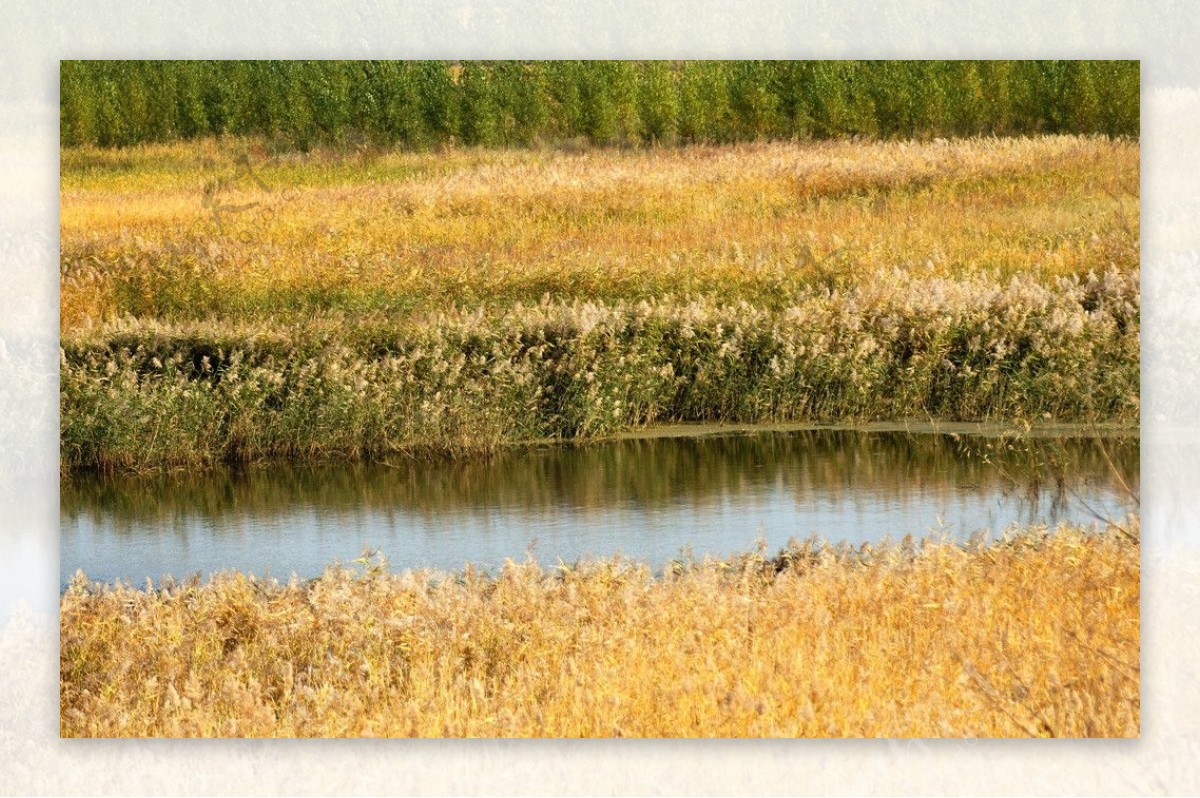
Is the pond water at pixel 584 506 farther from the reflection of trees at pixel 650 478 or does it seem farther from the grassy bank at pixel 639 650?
the grassy bank at pixel 639 650

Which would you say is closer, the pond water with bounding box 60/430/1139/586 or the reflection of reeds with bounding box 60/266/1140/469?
the pond water with bounding box 60/430/1139/586

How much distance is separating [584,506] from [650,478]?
29 centimetres

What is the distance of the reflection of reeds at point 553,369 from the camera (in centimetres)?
657

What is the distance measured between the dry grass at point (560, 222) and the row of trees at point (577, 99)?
85mm

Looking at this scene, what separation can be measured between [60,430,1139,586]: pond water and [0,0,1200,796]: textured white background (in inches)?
9.4

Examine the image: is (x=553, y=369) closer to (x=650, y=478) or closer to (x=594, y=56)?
(x=650, y=478)

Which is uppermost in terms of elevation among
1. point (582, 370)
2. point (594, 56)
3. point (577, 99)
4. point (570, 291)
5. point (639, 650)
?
point (594, 56)

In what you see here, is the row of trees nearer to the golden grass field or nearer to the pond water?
the golden grass field

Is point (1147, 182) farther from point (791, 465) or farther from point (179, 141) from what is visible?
point (179, 141)

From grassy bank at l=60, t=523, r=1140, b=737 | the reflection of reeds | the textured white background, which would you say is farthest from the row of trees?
grassy bank at l=60, t=523, r=1140, b=737

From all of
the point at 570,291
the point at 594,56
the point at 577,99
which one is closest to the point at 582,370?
the point at 570,291

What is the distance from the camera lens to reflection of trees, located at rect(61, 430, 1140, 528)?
6430 mm

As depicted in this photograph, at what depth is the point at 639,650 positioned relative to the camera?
6.06 metres

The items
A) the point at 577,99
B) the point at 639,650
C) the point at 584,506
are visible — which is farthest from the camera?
the point at 577,99
